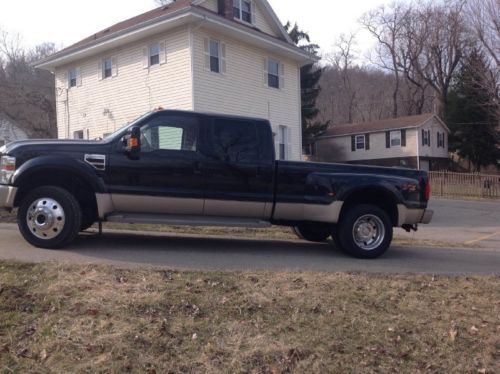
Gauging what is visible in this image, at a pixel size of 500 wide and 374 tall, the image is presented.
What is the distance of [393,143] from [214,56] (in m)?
29.6

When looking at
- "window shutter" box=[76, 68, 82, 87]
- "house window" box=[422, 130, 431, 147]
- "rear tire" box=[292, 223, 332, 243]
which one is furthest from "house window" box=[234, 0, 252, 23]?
"house window" box=[422, 130, 431, 147]

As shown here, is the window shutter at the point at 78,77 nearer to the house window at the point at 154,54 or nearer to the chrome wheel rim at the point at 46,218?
the house window at the point at 154,54

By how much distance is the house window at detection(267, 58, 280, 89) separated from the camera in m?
22.0

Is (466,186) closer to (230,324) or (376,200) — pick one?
(376,200)

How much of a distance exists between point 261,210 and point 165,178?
1.52m

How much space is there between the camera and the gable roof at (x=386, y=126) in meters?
44.1

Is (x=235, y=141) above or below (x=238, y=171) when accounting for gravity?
above

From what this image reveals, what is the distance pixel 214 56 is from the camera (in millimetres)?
19203

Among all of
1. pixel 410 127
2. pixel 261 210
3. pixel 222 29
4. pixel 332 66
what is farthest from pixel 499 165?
pixel 261 210

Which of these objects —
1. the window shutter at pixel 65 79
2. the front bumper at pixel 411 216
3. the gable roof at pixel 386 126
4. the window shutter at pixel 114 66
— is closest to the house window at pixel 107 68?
the window shutter at pixel 114 66

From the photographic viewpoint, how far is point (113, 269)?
5.77m

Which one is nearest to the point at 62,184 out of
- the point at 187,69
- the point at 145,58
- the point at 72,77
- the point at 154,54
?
the point at 187,69

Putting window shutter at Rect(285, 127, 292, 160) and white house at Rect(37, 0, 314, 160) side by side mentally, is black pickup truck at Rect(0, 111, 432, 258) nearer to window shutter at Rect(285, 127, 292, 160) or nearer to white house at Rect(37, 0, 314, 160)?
white house at Rect(37, 0, 314, 160)

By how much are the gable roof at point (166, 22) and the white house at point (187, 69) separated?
39 mm
